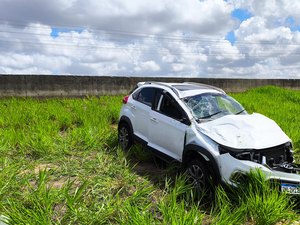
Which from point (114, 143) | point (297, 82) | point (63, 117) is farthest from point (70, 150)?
point (297, 82)

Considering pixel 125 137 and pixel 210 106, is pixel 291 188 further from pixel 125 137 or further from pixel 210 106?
pixel 125 137

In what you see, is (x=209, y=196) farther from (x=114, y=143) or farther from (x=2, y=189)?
(x=114, y=143)

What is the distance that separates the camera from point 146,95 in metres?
7.14

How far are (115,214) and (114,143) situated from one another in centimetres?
400

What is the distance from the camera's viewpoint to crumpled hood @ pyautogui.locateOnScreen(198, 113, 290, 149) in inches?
187

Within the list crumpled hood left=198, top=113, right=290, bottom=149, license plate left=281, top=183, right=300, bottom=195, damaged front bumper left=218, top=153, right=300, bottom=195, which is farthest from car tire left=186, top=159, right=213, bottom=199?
license plate left=281, top=183, right=300, bottom=195

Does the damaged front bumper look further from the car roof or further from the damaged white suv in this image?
the car roof

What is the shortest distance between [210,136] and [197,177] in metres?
0.65

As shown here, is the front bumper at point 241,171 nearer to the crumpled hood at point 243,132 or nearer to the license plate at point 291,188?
the license plate at point 291,188

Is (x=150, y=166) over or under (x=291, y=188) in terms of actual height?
under

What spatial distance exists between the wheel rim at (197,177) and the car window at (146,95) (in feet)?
6.79

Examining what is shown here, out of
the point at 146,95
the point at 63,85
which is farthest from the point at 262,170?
the point at 63,85

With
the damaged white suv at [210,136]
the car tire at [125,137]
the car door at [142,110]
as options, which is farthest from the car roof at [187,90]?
the car tire at [125,137]

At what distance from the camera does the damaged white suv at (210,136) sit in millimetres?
4648
